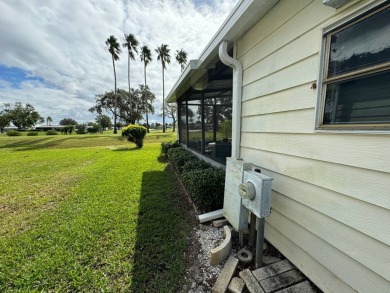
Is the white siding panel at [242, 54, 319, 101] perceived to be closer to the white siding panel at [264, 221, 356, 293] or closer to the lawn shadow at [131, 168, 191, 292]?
the white siding panel at [264, 221, 356, 293]

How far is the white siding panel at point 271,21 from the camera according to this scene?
1674 mm

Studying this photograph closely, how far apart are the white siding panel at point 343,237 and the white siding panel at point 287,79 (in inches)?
45.7

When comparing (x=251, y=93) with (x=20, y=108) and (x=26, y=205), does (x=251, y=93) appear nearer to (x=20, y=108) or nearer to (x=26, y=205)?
(x=26, y=205)

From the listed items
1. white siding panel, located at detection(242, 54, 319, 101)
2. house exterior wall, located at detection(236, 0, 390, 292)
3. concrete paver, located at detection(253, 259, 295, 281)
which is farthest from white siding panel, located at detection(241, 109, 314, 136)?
concrete paver, located at detection(253, 259, 295, 281)

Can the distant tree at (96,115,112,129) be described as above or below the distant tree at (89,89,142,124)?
below

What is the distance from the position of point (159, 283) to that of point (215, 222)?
3.41ft

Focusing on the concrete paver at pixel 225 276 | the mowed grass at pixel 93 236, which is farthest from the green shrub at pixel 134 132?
the concrete paver at pixel 225 276

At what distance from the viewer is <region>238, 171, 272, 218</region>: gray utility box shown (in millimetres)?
1671

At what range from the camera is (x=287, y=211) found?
6.03 feet

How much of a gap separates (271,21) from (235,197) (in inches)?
79.6

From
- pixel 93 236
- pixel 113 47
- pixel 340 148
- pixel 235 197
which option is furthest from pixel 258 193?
pixel 113 47

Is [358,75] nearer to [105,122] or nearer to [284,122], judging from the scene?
[284,122]

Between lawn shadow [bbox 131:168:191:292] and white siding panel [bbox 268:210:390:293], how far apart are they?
3.98 feet

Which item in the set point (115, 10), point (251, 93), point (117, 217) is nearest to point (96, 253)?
point (117, 217)
